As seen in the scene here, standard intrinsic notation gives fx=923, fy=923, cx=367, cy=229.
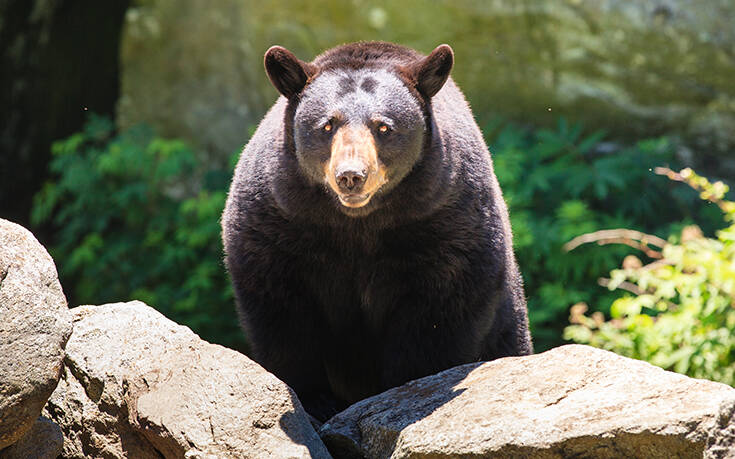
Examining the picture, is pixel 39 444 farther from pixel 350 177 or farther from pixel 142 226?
pixel 142 226

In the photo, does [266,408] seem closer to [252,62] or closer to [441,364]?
[441,364]

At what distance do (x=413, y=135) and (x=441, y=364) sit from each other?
1090 millimetres

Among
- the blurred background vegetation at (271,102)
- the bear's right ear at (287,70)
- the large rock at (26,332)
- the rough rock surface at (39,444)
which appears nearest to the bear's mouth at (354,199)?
the bear's right ear at (287,70)

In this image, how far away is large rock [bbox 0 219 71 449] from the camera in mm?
2887

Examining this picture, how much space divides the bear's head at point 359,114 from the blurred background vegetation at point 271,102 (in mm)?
4193

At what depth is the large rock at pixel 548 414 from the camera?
292cm

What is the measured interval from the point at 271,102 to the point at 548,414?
7335 millimetres

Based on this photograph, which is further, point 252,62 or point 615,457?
point 252,62

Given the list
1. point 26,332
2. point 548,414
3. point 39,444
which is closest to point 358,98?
point 548,414

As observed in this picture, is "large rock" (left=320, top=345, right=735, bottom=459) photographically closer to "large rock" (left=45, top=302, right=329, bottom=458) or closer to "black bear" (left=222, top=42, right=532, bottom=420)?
"large rock" (left=45, top=302, right=329, bottom=458)

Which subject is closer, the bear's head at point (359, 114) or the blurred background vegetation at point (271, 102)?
the bear's head at point (359, 114)

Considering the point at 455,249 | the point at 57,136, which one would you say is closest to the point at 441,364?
the point at 455,249

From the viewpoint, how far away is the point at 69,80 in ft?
34.4

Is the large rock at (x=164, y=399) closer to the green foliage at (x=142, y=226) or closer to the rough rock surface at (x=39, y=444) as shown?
the rough rock surface at (x=39, y=444)
